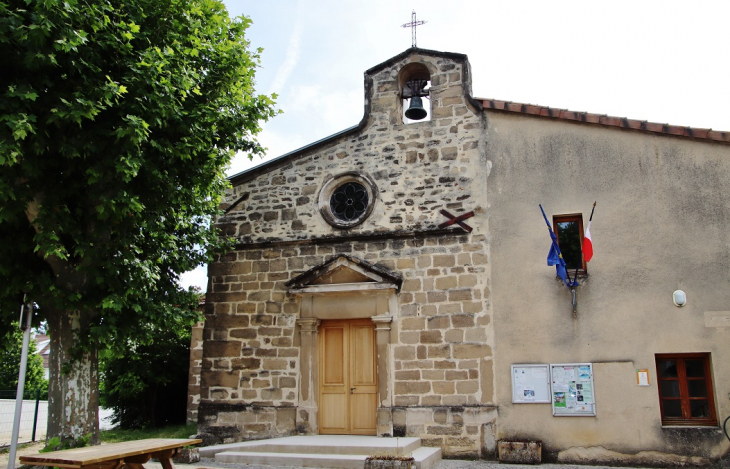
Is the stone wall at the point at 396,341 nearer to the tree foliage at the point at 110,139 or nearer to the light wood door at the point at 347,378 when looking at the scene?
the light wood door at the point at 347,378

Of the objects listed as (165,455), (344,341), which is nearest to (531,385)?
(344,341)

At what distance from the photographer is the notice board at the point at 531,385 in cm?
870

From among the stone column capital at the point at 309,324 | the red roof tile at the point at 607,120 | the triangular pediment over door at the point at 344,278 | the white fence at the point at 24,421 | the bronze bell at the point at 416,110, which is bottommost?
the white fence at the point at 24,421

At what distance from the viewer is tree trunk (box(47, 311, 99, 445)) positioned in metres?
7.30

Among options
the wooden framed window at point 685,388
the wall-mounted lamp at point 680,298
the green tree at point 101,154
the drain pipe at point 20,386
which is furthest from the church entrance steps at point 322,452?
the wall-mounted lamp at point 680,298

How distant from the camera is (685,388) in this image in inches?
328

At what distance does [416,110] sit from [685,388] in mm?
6132

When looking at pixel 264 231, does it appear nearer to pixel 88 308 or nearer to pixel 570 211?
pixel 88 308

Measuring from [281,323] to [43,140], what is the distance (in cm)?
484

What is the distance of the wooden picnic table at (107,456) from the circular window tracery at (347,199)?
494 cm

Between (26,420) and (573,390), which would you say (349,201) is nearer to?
(573,390)

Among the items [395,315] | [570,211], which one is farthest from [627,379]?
[395,315]

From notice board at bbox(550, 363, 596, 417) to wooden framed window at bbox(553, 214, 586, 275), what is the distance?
1.48 meters

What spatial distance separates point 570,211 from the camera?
9141mm
